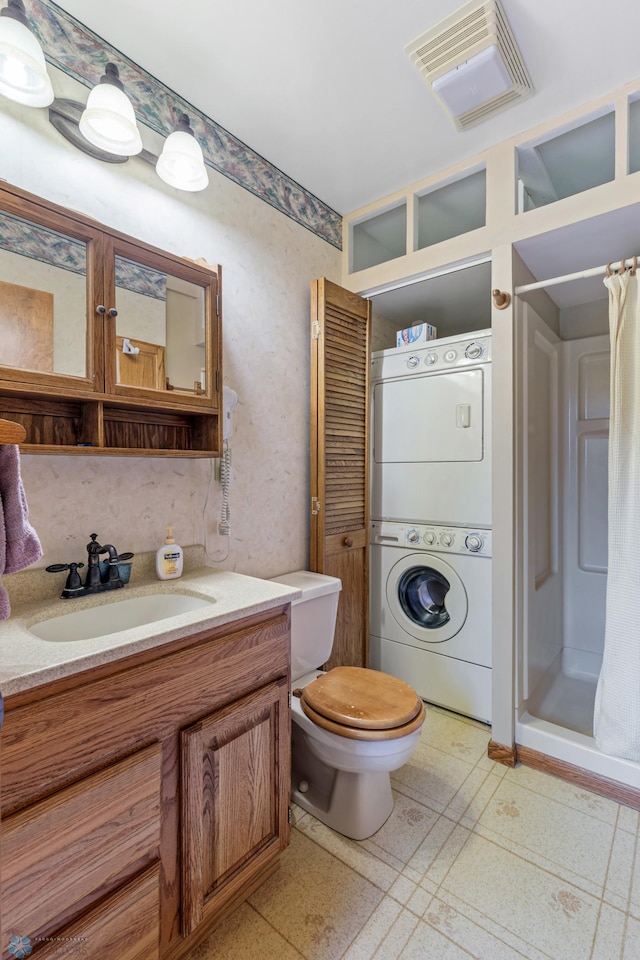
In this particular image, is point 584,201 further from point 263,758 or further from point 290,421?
point 263,758

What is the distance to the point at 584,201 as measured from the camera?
1631mm

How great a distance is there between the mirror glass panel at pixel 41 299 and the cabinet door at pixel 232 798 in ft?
3.32

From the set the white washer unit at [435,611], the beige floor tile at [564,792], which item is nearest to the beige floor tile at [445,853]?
the beige floor tile at [564,792]

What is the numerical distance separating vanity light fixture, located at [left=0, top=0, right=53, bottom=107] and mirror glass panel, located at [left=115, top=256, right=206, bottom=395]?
435 millimetres

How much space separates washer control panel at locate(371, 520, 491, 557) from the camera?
2011 millimetres

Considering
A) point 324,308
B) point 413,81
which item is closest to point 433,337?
point 324,308

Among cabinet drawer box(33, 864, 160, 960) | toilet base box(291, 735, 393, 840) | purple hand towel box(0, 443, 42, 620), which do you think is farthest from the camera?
toilet base box(291, 735, 393, 840)

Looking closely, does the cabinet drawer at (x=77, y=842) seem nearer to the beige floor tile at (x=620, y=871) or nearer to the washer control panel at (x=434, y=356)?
the beige floor tile at (x=620, y=871)

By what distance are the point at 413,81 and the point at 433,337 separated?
1.06 meters

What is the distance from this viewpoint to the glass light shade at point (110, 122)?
4.07ft

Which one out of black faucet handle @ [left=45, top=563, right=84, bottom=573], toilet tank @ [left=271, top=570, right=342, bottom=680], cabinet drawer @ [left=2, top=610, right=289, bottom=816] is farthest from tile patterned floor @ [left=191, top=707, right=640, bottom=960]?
black faucet handle @ [left=45, top=563, right=84, bottom=573]

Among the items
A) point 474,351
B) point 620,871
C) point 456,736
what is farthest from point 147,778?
point 474,351

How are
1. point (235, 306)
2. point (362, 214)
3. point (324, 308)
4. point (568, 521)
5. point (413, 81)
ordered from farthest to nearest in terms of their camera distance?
point (568, 521) → point (362, 214) → point (324, 308) → point (235, 306) → point (413, 81)

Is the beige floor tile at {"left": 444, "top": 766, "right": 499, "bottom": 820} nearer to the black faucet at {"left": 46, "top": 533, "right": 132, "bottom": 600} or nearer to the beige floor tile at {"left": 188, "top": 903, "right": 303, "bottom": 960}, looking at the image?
the beige floor tile at {"left": 188, "top": 903, "right": 303, "bottom": 960}
